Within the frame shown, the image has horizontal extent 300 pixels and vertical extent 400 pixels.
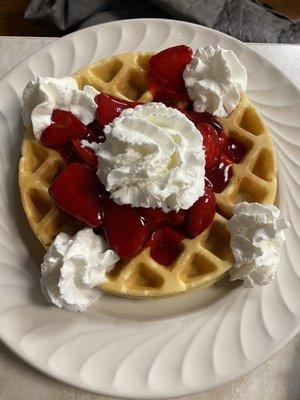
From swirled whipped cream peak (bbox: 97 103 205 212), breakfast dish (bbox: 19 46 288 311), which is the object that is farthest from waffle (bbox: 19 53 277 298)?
swirled whipped cream peak (bbox: 97 103 205 212)

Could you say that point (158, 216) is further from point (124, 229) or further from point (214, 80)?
point (214, 80)

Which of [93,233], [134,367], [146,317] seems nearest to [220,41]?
[93,233]

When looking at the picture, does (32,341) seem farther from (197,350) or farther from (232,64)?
(232,64)

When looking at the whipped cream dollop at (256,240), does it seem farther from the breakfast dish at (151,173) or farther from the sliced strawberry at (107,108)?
the sliced strawberry at (107,108)

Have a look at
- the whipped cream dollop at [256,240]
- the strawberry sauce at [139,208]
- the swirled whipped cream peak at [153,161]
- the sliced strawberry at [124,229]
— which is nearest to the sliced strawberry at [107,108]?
the strawberry sauce at [139,208]

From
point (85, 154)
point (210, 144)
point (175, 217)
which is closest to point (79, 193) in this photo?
point (85, 154)

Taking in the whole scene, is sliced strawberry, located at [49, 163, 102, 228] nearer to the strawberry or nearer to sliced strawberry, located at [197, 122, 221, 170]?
the strawberry

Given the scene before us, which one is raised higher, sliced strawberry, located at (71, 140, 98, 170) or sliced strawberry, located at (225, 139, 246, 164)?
sliced strawberry, located at (225, 139, 246, 164)

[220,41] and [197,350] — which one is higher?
[220,41]
